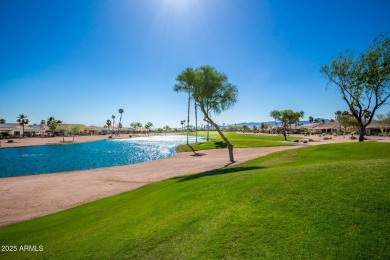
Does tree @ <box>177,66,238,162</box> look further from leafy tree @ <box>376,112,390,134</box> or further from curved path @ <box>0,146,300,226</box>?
leafy tree @ <box>376,112,390,134</box>

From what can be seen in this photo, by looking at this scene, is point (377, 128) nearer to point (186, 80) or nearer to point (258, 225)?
point (186, 80)

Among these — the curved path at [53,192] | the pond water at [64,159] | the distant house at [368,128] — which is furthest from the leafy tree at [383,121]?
the curved path at [53,192]

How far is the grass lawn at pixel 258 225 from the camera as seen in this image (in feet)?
17.2

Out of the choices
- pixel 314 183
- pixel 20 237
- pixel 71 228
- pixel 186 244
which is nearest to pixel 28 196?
pixel 20 237

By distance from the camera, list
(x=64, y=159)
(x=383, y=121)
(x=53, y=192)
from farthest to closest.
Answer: (x=383, y=121), (x=64, y=159), (x=53, y=192)

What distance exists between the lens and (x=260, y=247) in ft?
17.5

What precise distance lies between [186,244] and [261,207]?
291 centimetres

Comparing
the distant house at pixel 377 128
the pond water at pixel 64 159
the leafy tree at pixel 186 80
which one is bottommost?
the pond water at pixel 64 159

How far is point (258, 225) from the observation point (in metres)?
6.26

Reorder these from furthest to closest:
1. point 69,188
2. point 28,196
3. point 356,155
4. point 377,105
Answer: point 377,105 → point 69,188 → point 28,196 → point 356,155

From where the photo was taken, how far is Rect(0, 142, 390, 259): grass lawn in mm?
5234

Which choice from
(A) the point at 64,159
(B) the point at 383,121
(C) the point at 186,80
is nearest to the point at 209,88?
(C) the point at 186,80

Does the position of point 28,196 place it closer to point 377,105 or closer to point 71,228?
point 71,228

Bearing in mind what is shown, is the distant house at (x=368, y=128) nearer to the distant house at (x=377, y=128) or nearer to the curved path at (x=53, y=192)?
the distant house at (x=377, y=128)
